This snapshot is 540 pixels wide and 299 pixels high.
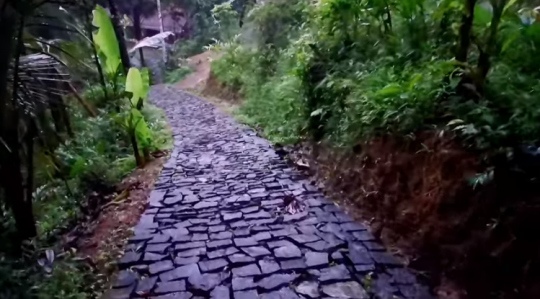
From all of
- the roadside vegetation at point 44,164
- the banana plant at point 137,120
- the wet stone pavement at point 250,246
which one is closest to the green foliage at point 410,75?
the wet stone pavement at point 250,246

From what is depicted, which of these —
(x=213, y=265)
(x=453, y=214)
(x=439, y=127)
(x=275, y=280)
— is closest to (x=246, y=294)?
(x=275, y=280)

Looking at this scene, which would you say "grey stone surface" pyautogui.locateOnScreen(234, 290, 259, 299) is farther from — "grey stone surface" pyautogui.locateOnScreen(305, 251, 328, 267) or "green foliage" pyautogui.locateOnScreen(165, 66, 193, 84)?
"green foliage" pyautogui.locateOnScreen(165, 66, 193, 84)

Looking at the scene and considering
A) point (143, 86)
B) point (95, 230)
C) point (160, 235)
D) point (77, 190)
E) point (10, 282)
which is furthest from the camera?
point (143, 86)

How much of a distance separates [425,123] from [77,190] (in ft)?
12.5

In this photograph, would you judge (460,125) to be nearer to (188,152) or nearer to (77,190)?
(77,190)

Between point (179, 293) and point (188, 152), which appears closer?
point (179, 293)

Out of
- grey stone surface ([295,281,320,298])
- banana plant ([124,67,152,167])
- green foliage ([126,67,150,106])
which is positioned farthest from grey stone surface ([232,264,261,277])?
green foliage ([126,67,150,106])

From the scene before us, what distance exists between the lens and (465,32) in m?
3.60

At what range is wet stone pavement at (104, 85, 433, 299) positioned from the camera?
10.2ft

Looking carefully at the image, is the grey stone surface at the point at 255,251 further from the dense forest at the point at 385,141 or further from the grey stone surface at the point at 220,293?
the dense forest at the point at 385,141

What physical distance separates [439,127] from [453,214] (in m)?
0.70

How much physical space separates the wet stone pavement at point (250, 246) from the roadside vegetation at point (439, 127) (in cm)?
31

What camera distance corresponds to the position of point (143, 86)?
21.3 feet

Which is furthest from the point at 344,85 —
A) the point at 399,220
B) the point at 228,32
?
the point at 228,32
